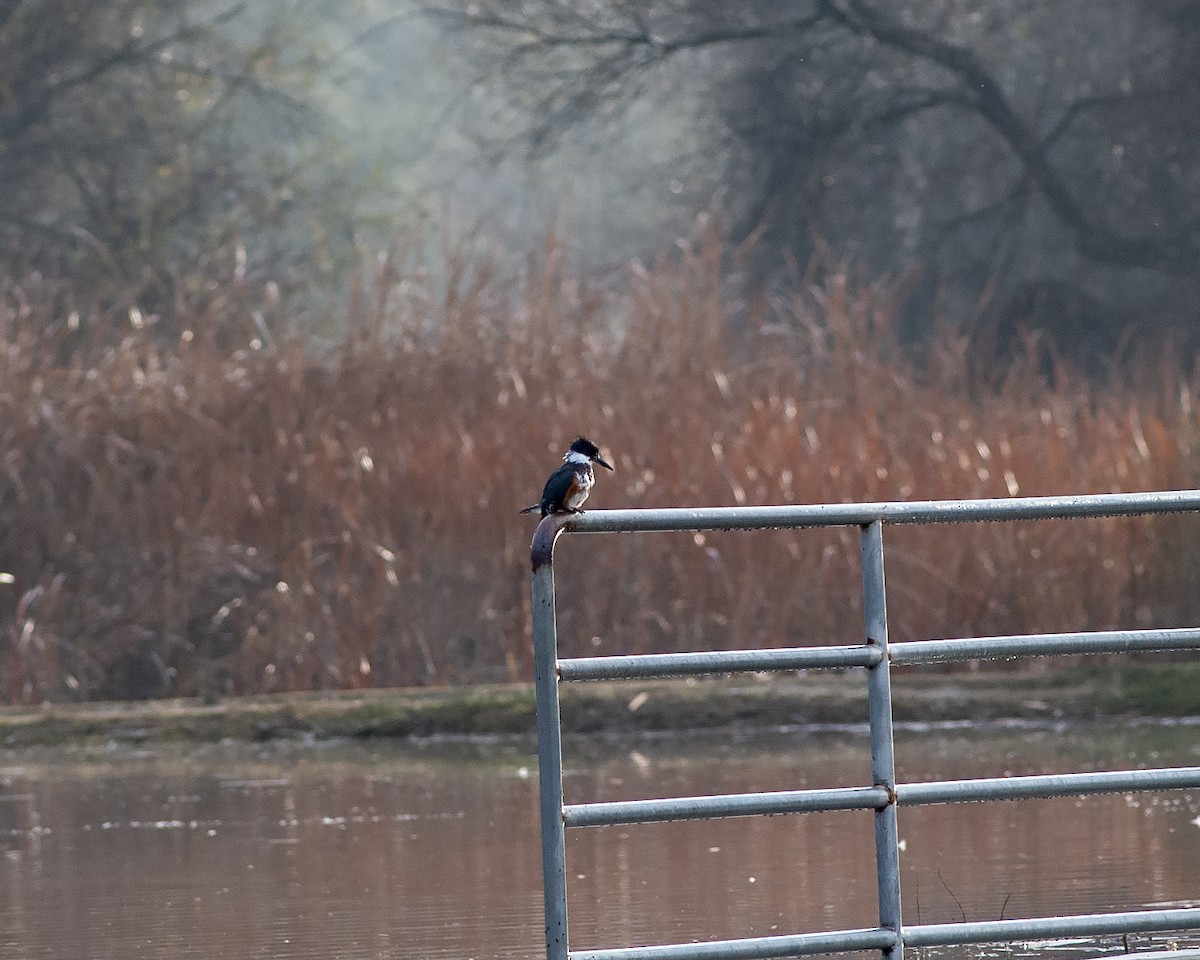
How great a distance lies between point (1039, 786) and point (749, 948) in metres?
0.72

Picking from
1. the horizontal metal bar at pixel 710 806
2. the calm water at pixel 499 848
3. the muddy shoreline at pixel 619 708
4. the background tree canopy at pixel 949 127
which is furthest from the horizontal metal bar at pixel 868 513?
the background tree canopy at pixel 949 127

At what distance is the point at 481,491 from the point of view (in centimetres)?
1109

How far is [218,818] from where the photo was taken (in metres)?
7.81

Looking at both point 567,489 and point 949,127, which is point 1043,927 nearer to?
point 567,489

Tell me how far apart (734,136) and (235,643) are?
14.6m

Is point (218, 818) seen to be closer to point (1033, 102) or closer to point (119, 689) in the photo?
point (119, 689)

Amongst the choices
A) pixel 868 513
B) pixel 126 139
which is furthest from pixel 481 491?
pixel 126 139

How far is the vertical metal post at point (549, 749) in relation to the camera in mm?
3938

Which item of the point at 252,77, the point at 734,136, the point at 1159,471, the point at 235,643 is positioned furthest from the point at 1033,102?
the point at 235,643

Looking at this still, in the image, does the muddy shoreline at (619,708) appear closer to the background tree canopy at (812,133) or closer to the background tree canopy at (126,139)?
the background tree canopy at (812,133)

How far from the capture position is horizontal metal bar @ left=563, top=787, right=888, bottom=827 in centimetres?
395

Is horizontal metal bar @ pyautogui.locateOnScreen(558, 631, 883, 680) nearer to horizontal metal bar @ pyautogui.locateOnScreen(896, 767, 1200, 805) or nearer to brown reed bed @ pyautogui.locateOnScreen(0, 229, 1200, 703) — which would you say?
horizontal metal bar @ pyautogui.locateOnScreen(896, 767, 1200, 805)

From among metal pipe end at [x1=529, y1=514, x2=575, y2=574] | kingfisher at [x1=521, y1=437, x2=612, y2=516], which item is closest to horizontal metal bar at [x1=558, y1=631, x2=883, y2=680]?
Answer: metal pipe end at [x1=529, y1=514, x2=575, y2=574]

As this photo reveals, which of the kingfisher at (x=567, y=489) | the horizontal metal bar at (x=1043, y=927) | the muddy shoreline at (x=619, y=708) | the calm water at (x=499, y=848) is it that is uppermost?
the kingfisher at (x=567, y=489)
